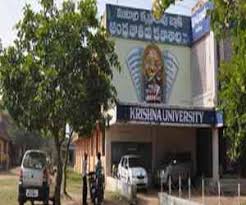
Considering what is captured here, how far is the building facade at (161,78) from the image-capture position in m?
34.2

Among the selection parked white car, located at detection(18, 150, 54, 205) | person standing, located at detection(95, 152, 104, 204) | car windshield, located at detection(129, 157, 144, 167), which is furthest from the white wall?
parked white car, located at detection(18, 150, 54, 205)

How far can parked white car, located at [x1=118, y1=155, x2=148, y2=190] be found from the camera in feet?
94.9

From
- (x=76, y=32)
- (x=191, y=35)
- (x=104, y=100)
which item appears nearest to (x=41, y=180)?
(x=104, y=100)

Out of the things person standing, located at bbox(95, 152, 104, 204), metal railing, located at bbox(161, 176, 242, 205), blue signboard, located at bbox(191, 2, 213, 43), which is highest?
blue signboard, located at bbox(191, 2, 213, 43)

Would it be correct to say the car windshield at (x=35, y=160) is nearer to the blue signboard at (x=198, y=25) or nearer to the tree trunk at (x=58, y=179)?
the tree trunk at (x=58, y=179)

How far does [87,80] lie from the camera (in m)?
21.7

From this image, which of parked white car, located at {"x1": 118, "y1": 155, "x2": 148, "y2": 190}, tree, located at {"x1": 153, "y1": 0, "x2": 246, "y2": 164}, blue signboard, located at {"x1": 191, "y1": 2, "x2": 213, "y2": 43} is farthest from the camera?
blue signboard, located at {"x1": 191, "y1": 2, "x2": 213, "y2": 43}

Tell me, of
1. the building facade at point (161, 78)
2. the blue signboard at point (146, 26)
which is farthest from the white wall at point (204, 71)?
the blue signboard at point (146, 26)

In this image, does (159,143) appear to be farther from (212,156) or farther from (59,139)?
(59,139)

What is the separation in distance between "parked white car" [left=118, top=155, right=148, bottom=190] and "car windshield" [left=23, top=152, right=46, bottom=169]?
7057 mm

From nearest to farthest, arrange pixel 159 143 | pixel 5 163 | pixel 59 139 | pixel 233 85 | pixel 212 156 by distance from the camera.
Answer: pixel 233 85
pixel 59 139
pixel 212 156
pixel 159 143
pixel 5 163

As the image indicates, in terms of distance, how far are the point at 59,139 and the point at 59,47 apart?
3.79 metres

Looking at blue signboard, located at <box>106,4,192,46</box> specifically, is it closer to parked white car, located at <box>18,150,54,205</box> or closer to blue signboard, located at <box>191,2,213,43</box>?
blue signboard, located at <box>191,2,213,43</box>

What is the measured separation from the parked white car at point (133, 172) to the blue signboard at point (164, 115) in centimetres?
237
